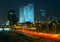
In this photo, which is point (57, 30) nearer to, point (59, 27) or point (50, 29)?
point (59, 27)

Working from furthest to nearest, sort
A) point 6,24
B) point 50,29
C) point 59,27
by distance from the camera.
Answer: point 6,24
point 50,29
point 59,27

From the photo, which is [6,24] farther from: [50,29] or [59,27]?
[59,27]

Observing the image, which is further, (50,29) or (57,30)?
(50,29)

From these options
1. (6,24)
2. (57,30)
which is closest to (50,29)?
(57,30)

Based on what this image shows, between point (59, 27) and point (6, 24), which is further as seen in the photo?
point (6, 24)

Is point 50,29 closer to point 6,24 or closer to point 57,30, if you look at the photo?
point 57,30

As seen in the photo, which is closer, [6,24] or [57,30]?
[57,30]

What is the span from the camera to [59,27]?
73625 millimetres

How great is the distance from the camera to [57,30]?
242ft

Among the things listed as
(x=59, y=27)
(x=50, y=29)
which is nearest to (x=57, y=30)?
(x=59, y=27)

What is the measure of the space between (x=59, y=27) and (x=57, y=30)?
3.31 feet

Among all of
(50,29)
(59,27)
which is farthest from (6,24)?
(59,27)

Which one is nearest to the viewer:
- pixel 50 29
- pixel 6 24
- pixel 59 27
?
pixel 59 27

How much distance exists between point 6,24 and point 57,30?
411 ft
